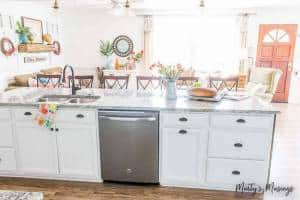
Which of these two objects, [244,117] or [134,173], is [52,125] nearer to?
[134,173]

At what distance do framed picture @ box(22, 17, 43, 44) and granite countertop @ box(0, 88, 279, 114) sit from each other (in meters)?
3.28

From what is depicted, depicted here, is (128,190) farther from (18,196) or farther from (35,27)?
(35,27)

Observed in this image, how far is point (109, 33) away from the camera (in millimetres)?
7773

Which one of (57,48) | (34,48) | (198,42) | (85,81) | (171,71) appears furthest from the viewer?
(198,42)

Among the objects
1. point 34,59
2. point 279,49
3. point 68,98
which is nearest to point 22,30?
point 34,59

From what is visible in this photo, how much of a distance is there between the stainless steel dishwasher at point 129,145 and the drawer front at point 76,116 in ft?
0.36

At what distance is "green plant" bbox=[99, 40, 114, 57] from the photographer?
7523 millimetres

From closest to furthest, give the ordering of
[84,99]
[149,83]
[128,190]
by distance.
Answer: [128,190]
[84,99]
[149,83]

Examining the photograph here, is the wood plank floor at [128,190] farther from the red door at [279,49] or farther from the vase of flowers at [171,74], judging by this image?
the red door at [279,49]

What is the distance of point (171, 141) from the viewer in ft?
8.80

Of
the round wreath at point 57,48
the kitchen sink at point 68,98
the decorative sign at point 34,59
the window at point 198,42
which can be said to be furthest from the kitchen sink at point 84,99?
the window at point 198,42

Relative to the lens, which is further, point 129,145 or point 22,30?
point 22,30

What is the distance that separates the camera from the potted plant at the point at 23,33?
18.4 ft

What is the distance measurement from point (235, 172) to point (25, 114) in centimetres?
234
